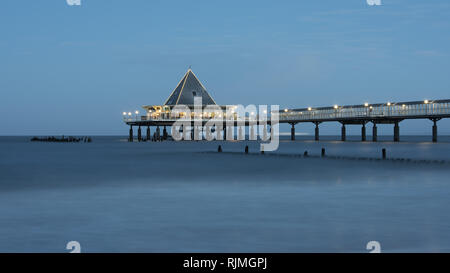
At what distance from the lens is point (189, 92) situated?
12062 cm

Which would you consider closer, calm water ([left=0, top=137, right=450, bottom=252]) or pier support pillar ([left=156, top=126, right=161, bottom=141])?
calm water ([left=0, top=137, right=450, bottom=252])

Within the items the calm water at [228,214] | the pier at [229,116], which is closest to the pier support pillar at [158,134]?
the pier at [229,116]

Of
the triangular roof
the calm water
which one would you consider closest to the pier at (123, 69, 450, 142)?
the triangular roof

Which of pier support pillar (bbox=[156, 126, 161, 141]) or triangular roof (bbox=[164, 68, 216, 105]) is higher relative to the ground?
triangular roof (bbox=[164, 68, 216, 105])

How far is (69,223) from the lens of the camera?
1401 centimetres

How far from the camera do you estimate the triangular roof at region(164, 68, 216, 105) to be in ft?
390

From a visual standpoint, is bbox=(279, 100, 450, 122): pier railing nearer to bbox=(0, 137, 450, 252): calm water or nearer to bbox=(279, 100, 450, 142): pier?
bbox=(279, 100, 450, 142): pier

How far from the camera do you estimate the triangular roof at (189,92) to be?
4678 inches

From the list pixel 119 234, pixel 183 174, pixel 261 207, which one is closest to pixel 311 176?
pixel 183 174

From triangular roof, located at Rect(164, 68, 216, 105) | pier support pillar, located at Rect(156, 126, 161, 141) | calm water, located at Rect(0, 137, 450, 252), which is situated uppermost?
triangular roof, located at Rect(164, 68, 216, 105)

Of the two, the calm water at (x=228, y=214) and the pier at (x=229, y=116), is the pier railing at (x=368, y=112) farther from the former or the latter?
the calm water at (x=228, y=214)
